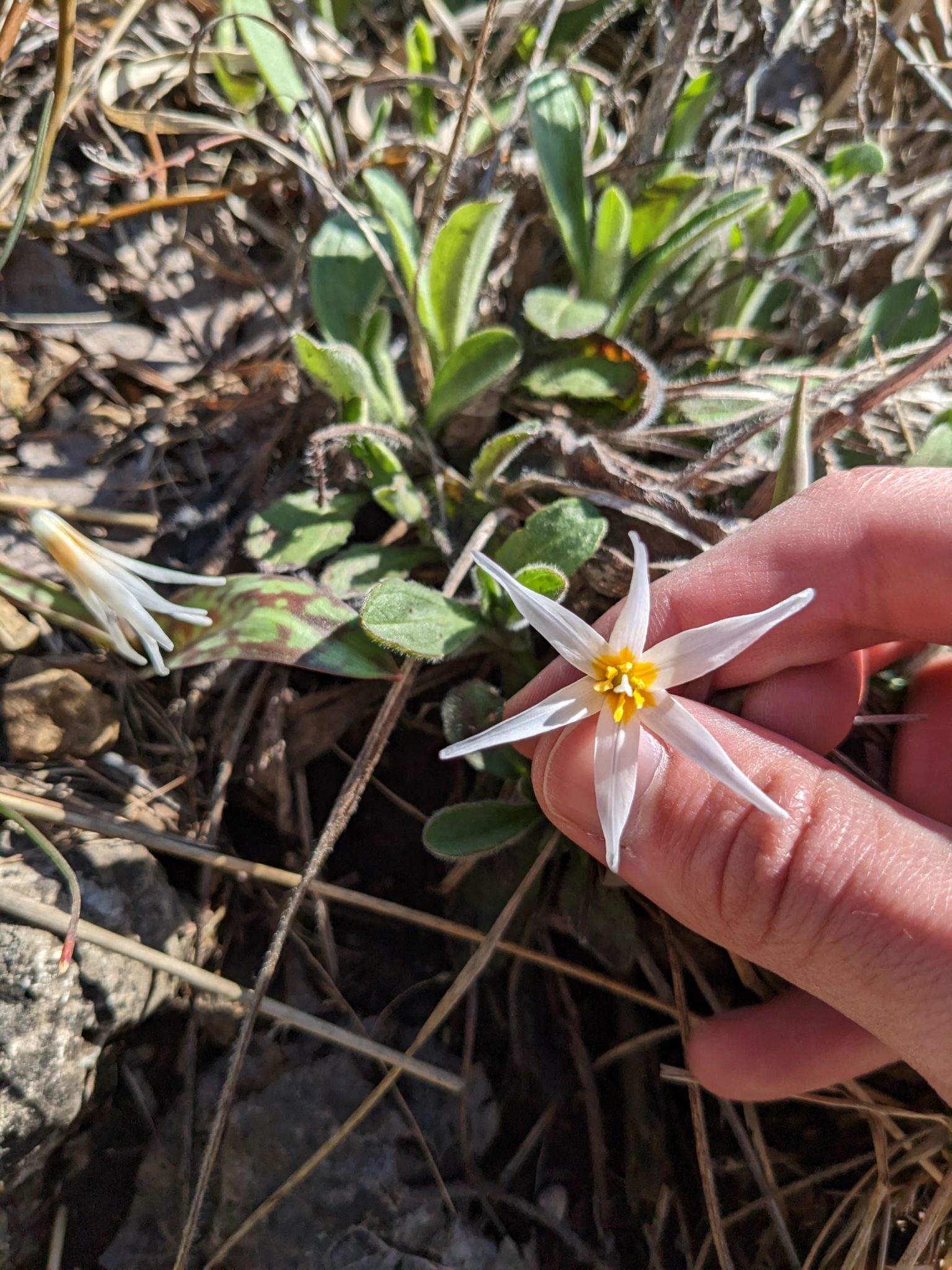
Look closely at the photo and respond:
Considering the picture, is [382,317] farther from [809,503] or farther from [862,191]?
[862,191]

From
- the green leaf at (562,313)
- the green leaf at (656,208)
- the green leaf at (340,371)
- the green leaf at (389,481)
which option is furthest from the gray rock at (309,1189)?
the green leaf at (656,208)

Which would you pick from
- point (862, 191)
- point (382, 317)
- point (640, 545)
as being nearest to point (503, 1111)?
point (640, 545)

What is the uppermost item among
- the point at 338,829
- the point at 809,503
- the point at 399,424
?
the point at 809,503

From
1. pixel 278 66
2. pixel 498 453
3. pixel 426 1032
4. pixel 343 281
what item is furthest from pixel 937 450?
pixel 278 66

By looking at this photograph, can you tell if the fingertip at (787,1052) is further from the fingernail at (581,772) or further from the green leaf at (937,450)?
the green leaf at (937,450)

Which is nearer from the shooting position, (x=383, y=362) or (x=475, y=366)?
(x=475, y=366)

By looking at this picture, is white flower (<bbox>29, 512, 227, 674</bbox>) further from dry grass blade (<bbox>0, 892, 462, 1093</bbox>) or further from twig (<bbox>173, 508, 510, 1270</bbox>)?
dry grass blade (<bbox>0, 892, 462, 1093</bbox>)

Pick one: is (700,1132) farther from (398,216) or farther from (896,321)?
(398,216)
